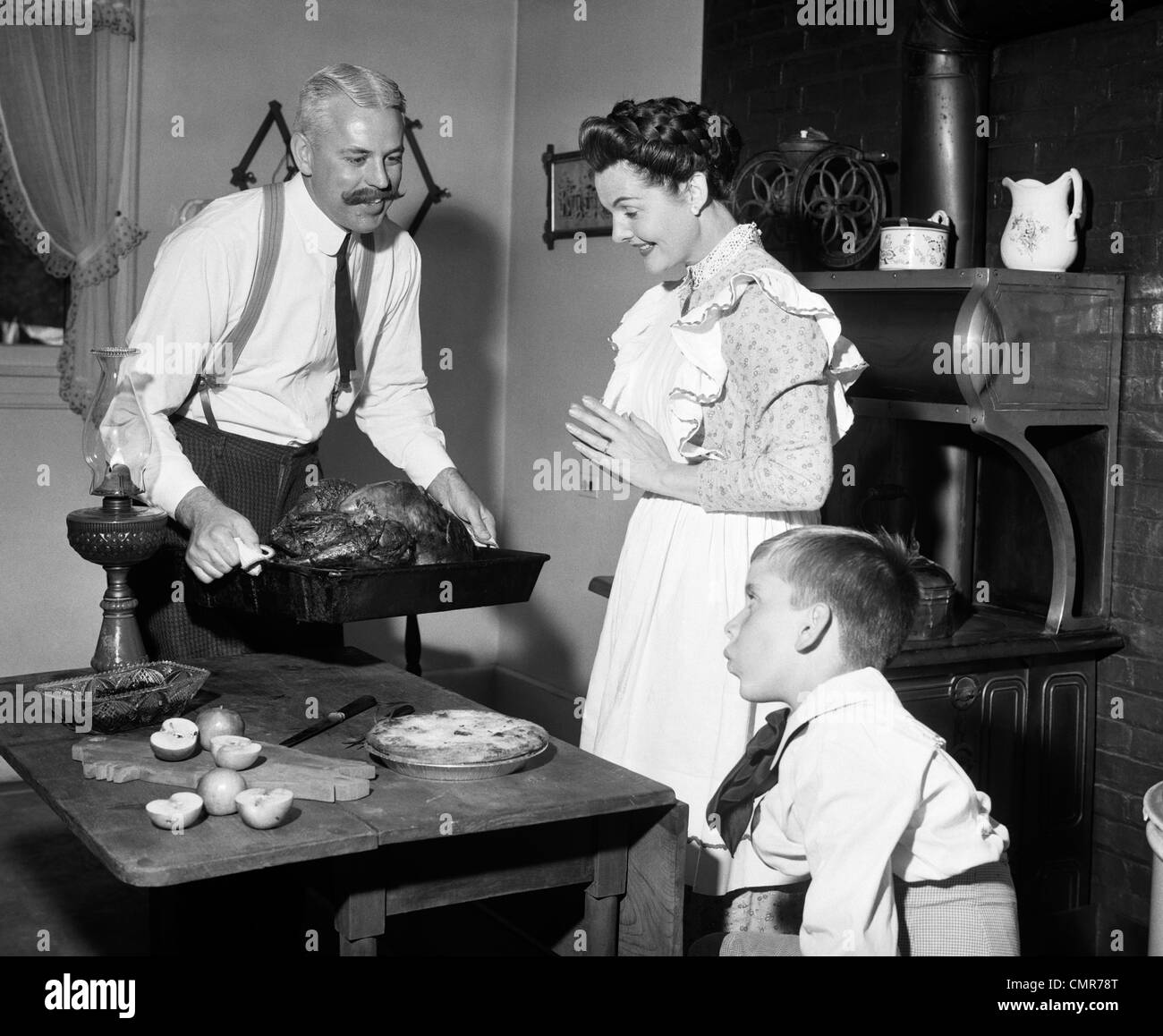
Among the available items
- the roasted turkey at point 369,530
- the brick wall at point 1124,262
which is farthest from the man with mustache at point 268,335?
the brick wall at point 1124,262

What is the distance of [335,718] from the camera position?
248 cm

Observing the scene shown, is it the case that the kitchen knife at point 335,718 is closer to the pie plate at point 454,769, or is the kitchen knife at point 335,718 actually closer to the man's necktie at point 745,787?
the pie plate at point 454,769

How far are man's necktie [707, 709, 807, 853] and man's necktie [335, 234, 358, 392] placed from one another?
5.54 ft

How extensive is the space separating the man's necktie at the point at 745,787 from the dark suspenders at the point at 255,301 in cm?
165

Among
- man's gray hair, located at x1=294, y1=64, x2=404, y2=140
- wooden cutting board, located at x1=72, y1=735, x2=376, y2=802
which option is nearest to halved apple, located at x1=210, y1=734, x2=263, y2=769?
wooden cutting board, located at x1=72, y1=735, x2=376, y2=802

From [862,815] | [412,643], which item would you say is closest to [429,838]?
[862,815]

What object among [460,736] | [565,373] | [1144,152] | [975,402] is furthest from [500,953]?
[565,373]

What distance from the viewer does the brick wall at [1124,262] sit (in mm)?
3348

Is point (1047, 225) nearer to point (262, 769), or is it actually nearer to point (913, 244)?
point (913, 244)

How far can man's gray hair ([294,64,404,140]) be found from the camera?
3.11 metres

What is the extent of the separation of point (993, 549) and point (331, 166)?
2.11 m

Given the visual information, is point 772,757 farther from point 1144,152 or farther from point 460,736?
point 1144,152

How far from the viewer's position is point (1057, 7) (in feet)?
10.9

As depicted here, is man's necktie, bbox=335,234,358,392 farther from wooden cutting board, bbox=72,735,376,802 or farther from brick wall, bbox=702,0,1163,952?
brick wall, bbox=702,0,1163,952
